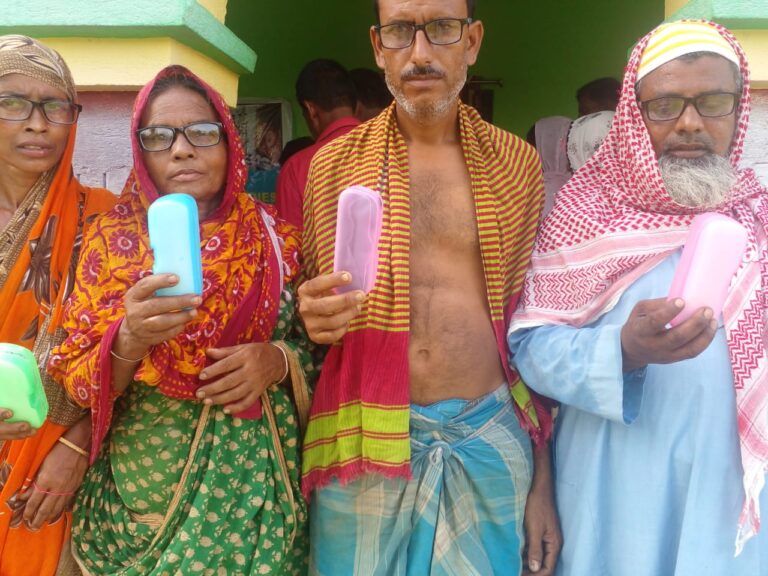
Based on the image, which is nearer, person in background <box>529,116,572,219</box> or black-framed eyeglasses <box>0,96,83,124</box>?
black-framed eyeglasses <box>0,96,83,124</box>

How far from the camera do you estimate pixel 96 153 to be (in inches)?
116

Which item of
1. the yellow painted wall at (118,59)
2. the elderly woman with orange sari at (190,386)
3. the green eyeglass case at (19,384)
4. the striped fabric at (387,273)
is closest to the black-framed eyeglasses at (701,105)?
the striped fabric at (387,273)

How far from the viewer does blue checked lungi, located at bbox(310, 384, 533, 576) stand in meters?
2.11

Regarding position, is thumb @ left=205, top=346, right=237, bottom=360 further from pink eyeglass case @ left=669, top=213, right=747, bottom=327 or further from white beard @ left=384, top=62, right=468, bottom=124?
pink eyeglass case @ left=669, top=213, right=747, bottom=327

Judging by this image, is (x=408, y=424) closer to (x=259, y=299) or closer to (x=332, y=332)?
(x=332, y=332)

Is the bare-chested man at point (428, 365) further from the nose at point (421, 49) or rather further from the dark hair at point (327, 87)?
the dark hair at point (327, 87)

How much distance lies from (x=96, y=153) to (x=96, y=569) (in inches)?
63.9

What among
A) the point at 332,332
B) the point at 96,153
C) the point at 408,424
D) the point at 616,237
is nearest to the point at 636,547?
the point at 408,424

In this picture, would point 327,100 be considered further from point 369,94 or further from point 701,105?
point 701,105

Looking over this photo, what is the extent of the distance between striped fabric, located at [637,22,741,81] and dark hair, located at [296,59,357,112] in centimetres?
235

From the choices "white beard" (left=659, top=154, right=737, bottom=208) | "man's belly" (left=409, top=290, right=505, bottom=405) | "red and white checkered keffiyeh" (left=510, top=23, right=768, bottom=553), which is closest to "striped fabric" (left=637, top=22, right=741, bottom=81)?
"red and white checkered keffiyeh" (left=510, top=23, right=768, bottom=553)

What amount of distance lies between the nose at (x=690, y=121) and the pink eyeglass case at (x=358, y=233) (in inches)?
38.2

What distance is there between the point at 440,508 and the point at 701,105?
4.58ft

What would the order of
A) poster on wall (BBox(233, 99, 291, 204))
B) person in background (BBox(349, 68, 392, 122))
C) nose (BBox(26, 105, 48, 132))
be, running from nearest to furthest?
1. nose (BBox(26, 105, 48, 132))
2. person in background (BBox(349, 68, 392, 122))
3. poster on wall (BBox(233, 99, 291, 204))
